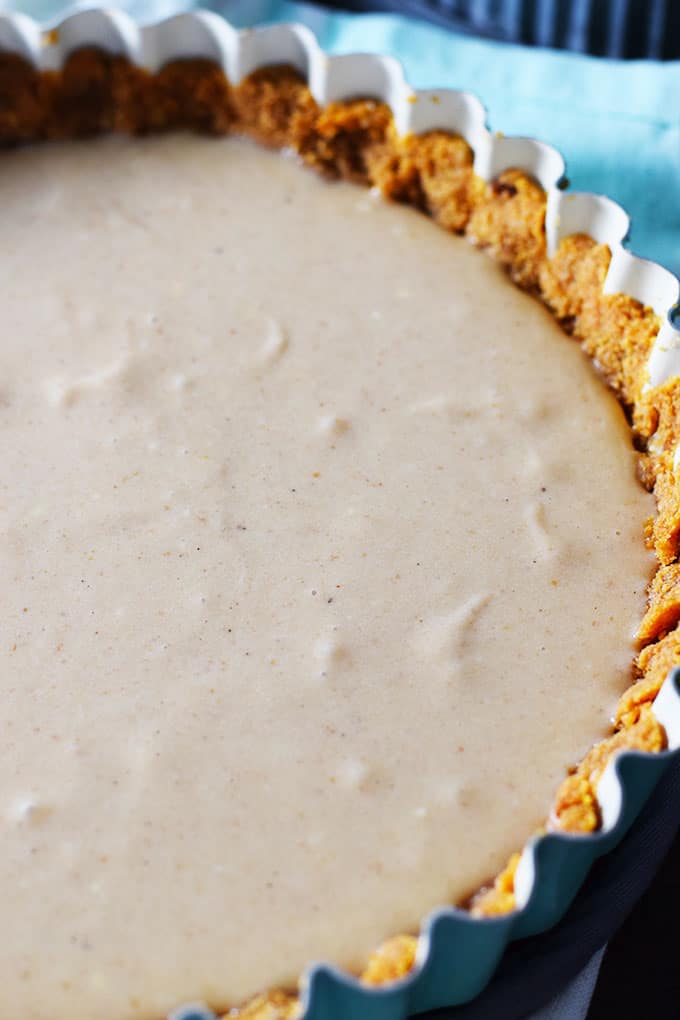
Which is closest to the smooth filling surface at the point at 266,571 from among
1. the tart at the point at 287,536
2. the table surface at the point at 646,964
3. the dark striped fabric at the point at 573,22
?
the tart at the point at 287,536

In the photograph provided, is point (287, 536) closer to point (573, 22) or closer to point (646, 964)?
point (646, 964)

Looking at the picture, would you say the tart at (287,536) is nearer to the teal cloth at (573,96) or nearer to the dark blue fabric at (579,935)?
the dark blue fabric at (579,935)

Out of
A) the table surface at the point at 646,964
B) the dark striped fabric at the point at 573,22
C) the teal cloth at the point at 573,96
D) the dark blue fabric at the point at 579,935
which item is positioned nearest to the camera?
the dark blue fabric at the point at 579,935

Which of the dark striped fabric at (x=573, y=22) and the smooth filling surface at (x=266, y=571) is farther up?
the dark striped fabric at (x=573, y=22)

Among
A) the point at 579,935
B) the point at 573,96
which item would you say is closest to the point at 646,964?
the point at 579,935

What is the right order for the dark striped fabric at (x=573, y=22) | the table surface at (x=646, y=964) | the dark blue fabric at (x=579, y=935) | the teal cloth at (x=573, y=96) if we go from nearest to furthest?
the dark blue fabric at (x=579, y=935) < the table surface at (x=646, y=964) < the teal cloth at (x=573, y=96) < the dark striped fabric at (x=573, y=22)

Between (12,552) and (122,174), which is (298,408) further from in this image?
(122,174)

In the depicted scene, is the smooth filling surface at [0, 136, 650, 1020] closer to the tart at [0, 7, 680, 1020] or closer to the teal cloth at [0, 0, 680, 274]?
the tart at [0, 7, 680, 1020]

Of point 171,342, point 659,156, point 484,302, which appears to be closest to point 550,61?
point 659,156

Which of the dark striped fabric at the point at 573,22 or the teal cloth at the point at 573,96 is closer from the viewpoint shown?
the teal cloth at the point at 573,96
